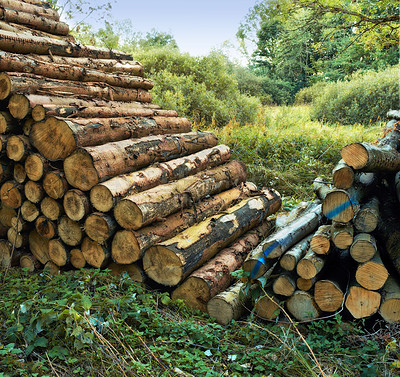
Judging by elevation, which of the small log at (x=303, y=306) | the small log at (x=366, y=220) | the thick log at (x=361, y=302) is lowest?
the small log at (x=303, y=306)

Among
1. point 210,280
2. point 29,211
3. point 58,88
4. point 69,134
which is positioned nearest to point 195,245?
point 210,280

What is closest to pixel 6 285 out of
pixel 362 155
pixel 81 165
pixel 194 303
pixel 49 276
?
pixel 49 276

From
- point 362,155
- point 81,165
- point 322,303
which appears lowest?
point 322,303

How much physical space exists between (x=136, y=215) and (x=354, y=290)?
1956 mm

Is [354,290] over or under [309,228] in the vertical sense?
under

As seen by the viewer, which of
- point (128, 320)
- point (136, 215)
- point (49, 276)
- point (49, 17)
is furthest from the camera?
point (49, 17)

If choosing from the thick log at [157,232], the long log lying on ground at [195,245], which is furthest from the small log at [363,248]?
the thick log at [157,232]

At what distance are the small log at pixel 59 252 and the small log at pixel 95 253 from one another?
0.23 meters

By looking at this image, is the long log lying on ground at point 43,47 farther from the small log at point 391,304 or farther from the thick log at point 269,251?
the small log at point 391,304

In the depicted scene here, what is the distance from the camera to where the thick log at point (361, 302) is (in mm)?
2734

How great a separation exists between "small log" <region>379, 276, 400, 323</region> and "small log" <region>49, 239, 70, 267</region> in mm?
2924

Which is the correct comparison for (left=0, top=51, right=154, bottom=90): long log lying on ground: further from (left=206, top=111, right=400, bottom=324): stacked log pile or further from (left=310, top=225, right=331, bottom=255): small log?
(left=310, top=225, right=331, bottom=255): small log

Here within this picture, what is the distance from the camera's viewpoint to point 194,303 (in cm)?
324

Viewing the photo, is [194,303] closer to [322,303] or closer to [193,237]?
[193,237]
